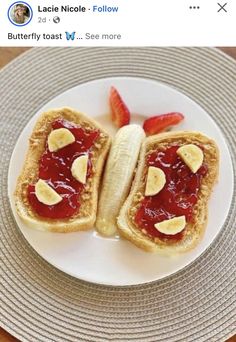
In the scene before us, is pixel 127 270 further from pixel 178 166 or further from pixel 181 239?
pixel 178 166

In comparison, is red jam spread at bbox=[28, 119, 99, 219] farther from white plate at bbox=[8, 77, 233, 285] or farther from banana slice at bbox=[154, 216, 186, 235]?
banana slice at bbox=[154, 216, 186, 235]

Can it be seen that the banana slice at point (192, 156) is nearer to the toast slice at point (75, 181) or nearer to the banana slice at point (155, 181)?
the banana slice at point (155, 181)

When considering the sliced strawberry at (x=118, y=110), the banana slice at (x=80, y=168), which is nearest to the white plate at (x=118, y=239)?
the sliced strawberry at (x=118, y=110)
